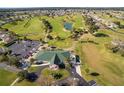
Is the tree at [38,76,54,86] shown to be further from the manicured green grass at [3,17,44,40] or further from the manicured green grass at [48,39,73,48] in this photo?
the manicured green grass at [3,17,44,40]

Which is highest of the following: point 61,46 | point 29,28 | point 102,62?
point 29,28

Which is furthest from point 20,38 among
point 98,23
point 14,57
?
point 98,23

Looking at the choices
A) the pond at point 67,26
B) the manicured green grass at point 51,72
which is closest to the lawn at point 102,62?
the manicured green grass at point 51,72

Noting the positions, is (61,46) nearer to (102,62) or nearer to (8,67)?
(102,62)

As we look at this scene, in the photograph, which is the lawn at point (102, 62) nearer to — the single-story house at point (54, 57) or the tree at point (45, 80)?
the single-story house at point (54, 57)

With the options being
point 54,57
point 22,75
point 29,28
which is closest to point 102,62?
point 54,57

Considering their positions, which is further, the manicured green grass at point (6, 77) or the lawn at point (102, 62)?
the lawn at point (102, 62)
